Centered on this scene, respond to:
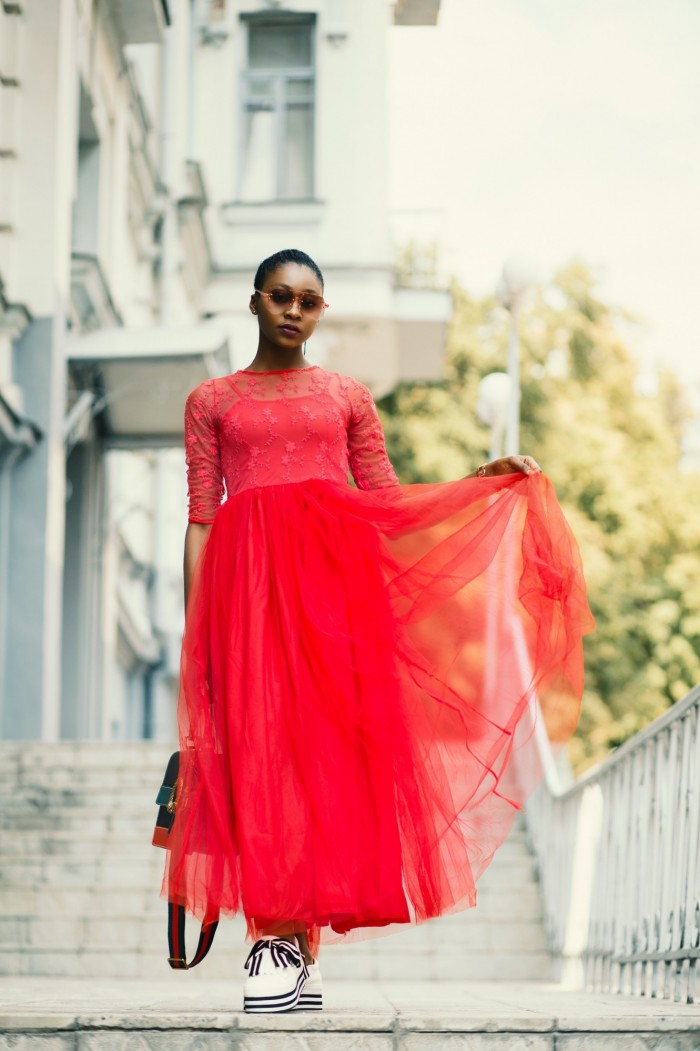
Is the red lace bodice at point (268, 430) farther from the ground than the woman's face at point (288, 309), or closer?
closer

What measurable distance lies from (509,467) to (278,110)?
19314mm

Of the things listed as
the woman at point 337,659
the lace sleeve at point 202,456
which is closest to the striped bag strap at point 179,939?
the woman at point 337,659

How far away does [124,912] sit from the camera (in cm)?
872

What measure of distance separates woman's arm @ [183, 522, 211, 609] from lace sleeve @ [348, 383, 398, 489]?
466mm

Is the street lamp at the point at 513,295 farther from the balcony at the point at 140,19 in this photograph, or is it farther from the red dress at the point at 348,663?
the red dress at the point at 348,663

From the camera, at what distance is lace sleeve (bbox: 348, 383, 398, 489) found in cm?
477

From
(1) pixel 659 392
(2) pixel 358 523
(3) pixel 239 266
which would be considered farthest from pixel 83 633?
(1) pixel 659 392

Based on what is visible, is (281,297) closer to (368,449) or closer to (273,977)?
(368,449)

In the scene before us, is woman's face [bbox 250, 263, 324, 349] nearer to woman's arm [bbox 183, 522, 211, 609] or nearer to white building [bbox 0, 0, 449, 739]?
woman's arm [bbox 183, 522, 211, 609]

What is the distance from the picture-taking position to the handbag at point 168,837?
440 cm

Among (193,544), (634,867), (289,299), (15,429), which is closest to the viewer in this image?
(289,299)

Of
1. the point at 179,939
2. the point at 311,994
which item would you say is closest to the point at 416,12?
the point at 179,939

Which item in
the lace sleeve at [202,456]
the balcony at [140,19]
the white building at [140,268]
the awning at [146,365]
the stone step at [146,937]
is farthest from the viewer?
the balcony at [140,19]

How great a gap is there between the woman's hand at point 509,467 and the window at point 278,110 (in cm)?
1821
